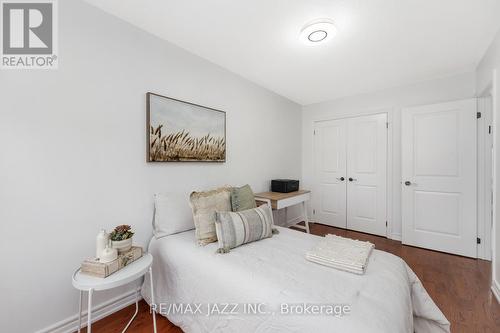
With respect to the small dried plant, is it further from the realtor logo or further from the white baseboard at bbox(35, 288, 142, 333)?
the realtor logo

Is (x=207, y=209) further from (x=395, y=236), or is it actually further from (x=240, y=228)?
(x=395, y=236)

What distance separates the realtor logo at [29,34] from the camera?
132 centimetres

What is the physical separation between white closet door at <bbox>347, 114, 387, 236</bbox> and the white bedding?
2222mm

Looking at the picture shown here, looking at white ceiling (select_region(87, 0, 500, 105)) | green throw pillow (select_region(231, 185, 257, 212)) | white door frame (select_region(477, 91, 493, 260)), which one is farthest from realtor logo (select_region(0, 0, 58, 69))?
white door frame (select_region(477, 91, 493, 260))

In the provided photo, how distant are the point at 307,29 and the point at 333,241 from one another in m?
1.75

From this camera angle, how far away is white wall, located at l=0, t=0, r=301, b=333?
4.24 ft

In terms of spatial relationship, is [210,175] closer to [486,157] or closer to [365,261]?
[365,261]

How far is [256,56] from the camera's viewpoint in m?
2.33

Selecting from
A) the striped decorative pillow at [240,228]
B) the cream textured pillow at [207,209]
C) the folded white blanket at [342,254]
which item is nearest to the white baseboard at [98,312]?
the cream textured pillow at [207,209]

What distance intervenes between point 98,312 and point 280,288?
1443mm

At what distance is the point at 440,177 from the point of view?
2.84 m

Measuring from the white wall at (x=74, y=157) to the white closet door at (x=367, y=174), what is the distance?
2796 millimetres

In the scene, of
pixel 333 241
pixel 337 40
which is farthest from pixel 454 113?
pixel 333 241

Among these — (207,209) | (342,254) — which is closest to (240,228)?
(207,209)
